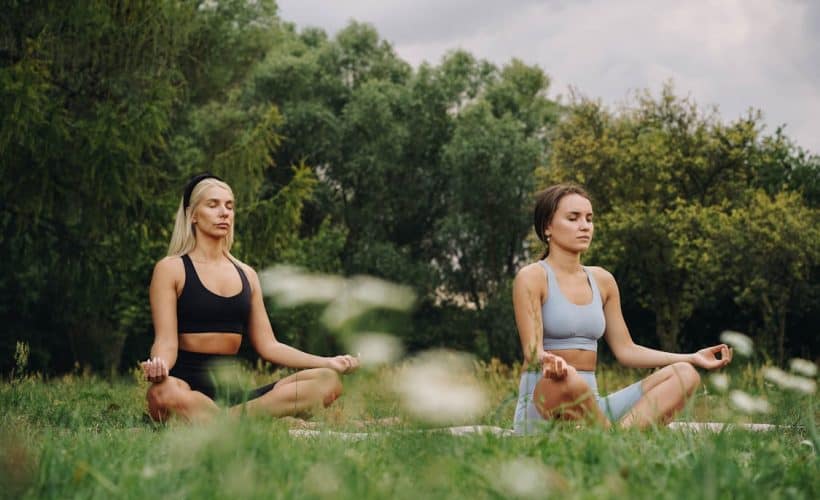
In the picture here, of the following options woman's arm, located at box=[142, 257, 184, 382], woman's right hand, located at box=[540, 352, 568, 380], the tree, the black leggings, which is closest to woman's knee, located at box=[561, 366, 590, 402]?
woman's right hand, located at box=[540, 352, 568, 380]

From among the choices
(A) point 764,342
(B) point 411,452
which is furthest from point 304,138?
(B) point 411,452

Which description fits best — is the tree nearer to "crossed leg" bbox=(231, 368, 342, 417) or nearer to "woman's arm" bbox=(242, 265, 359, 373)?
"woman's arm" bbox=(242, 265, 359, 373)

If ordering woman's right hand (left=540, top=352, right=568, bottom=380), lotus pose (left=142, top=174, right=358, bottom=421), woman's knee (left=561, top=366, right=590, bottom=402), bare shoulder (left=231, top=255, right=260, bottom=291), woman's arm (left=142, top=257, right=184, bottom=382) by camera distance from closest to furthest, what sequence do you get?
woman's right hand (left=540, top=352, right=568, bottom=380) → woman's knee (left=561, top=366, right=590, bottom=402) → lotus pose (left=142, top=174, right=358, bottom=421) → woman's arm (left=142, top=257, right=184, bottom=382) → bare shoulder (left=231, top=255, right=260, bottom=291)

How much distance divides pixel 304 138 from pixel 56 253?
731 inches

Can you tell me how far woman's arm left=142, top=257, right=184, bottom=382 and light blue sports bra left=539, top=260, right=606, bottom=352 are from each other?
2.00m

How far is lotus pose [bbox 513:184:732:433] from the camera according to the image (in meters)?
4.41

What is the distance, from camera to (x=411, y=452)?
2172mm

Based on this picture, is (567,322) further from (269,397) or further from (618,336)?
(269,397)

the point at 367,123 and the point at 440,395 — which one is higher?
the point at 367,123

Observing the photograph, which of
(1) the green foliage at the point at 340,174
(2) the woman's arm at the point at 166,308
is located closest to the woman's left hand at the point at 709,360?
(1) the green foliage at the point at 340,174

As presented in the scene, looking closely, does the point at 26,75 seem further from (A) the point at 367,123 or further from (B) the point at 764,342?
(A) the point at 367,123

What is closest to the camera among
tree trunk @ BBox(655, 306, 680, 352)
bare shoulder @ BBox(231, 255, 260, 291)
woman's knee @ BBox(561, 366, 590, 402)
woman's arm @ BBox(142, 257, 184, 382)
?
woman's knee @ BBox(561, 366, 590, 402)

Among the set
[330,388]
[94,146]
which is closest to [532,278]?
[330,388]

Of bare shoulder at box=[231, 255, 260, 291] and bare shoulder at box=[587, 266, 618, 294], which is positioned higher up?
bare shoulder at box=[587, 266, 618, 294]
